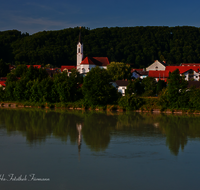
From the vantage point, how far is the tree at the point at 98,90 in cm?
2472

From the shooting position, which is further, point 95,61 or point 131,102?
point 95,61

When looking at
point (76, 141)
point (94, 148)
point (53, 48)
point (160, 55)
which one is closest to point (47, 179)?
point (94, 148)

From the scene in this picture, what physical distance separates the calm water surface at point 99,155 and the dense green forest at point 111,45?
5195 centimetres

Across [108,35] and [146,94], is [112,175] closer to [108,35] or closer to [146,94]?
[146,94]

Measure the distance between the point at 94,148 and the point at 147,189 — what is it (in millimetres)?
4212

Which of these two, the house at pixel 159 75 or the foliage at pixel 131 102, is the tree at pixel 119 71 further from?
the foliage at pixel 131 102

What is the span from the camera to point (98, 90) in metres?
24.9

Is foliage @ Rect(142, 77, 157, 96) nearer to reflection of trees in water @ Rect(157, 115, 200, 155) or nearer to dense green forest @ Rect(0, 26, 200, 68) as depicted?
reflection of trees in water @ Rect(157, 115, 200, 155)

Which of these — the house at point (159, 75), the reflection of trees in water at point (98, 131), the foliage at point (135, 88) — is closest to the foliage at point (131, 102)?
the foliage at point (135, 88)

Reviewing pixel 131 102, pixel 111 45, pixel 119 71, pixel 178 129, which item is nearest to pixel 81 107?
pixel 131 102

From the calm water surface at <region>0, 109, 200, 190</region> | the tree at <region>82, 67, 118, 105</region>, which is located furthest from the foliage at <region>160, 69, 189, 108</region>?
the calm water surface at <region>0, 109, 200, 190</region>

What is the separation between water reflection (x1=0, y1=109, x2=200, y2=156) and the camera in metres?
13.0

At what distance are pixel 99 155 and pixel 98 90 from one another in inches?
580

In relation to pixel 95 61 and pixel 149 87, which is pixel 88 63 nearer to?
pixel 95 61
